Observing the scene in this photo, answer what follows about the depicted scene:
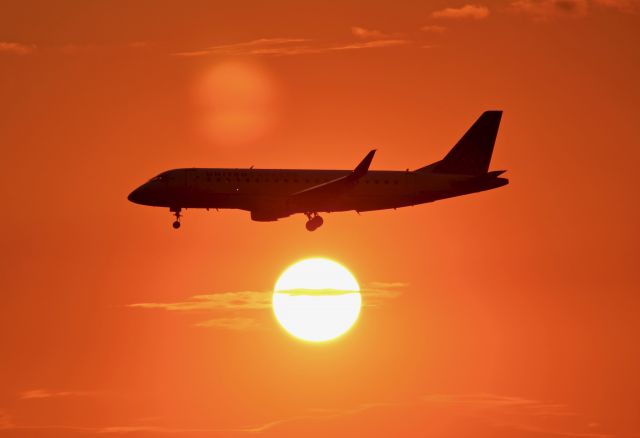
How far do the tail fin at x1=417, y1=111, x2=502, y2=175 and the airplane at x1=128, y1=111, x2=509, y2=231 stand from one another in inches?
75.1

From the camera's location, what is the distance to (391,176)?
11338 cm

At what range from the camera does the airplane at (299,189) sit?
357ft

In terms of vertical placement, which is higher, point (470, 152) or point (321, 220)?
point (470, 152)

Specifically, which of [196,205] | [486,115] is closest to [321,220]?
[196,205]

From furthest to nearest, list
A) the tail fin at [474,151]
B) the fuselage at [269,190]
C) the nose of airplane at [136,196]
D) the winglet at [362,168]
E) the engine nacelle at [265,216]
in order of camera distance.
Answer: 1. the tail fin at [474,151]
2. the nose of airplane at [136,196]
3. the fuselage at [269,190]
4. the engine nacelle at [265,216]
5. the winglet at [362,168]

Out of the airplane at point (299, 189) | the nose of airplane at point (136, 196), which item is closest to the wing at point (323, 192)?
the airplane at point (299, 189)

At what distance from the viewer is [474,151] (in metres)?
118

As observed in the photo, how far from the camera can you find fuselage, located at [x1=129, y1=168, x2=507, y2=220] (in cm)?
10900

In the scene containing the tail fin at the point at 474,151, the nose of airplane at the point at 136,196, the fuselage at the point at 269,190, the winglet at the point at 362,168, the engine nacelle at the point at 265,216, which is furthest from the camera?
the tail fin at the point at 474,151

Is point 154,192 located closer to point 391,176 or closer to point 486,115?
point 391,176

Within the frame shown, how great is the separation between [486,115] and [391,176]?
1289 cm

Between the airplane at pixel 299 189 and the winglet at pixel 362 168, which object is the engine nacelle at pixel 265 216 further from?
the winglet at pixel 362 168

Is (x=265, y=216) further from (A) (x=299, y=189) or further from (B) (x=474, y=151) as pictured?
(B) (x=474, y=151)

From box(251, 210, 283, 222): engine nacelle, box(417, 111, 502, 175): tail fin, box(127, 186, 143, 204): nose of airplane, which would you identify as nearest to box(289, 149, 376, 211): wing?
box(251, 210, 283, 222): engine nacelle
